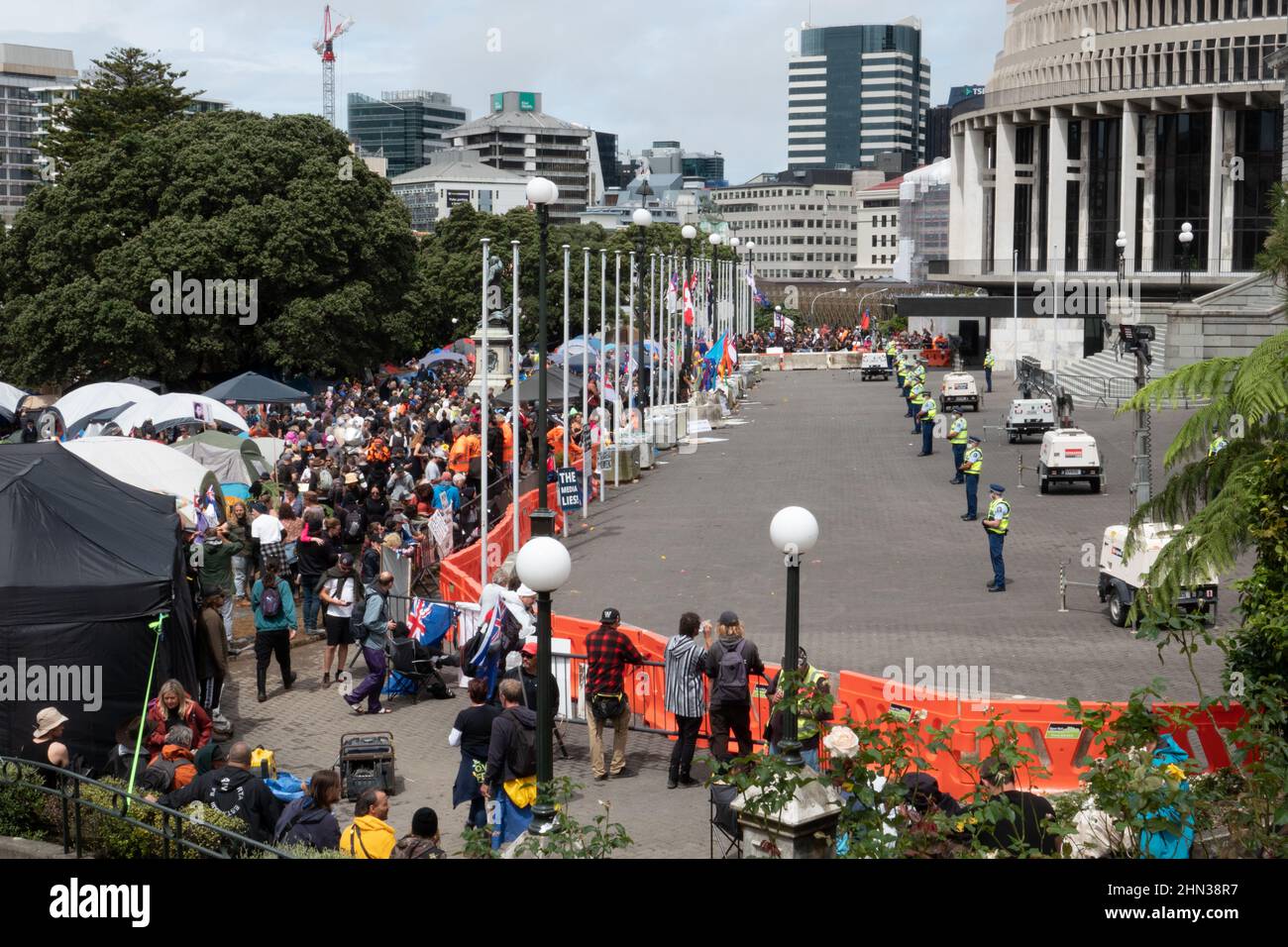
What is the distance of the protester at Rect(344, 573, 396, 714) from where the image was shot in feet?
53.7

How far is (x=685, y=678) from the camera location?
544 inches

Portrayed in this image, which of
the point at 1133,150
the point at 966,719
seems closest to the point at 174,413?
the point at 966,719

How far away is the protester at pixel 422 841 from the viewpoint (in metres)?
9.71

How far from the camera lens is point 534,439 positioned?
36219 mm

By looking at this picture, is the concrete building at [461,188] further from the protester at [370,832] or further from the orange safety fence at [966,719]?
the protester at [370,832]

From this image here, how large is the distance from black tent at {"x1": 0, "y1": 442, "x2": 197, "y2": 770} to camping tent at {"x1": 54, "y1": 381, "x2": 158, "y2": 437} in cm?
1980

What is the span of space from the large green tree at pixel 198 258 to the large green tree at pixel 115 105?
460 inches

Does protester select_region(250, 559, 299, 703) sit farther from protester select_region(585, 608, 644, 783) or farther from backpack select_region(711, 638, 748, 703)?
backpack select_region(711, 638, 748, 703)

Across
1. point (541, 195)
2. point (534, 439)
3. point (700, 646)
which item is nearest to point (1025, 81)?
point (534, 439)

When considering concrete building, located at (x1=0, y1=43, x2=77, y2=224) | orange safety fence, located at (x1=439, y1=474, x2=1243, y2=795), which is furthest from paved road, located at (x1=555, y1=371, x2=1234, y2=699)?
concrete building, located at (x1=0, y1=43, x2=77, y2=224)

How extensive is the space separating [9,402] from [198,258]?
14.0 metres

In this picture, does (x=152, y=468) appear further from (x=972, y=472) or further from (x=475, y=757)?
(x=972, y=472)

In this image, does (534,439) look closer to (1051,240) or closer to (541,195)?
(541,195)
